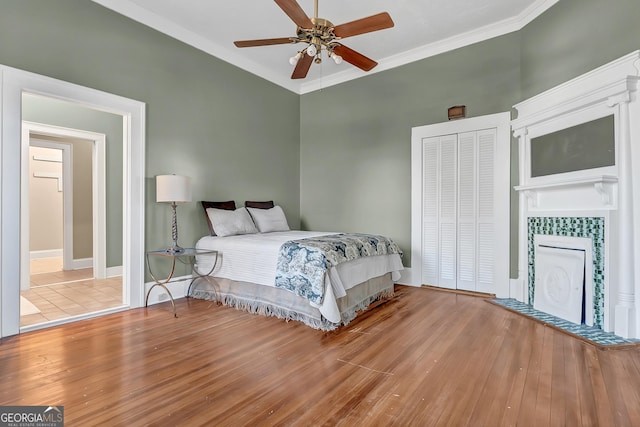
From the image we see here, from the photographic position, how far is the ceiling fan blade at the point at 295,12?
7.10ft

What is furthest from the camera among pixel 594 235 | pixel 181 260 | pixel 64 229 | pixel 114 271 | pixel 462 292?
pixel 64 229

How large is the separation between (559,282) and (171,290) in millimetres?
4077

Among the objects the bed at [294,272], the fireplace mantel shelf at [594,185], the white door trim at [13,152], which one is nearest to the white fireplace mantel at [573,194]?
the fireplace mantel shelf at [594,185]

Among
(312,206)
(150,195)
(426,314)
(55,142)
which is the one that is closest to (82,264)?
(55,142)

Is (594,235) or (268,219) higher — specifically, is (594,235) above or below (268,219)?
below

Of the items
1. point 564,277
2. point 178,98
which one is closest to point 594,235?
point 564,277

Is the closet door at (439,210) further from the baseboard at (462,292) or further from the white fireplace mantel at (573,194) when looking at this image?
the white fireplace mantel at (573,194)

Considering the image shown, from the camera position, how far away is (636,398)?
5.85 ft

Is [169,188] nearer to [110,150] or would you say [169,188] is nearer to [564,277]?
[110,150]

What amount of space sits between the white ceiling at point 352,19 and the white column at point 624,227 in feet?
5.27

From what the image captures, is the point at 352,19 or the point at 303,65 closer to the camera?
the point at 303,65

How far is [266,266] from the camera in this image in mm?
3225

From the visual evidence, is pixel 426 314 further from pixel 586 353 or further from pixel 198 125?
pixel 198 125

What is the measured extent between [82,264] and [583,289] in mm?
7076
